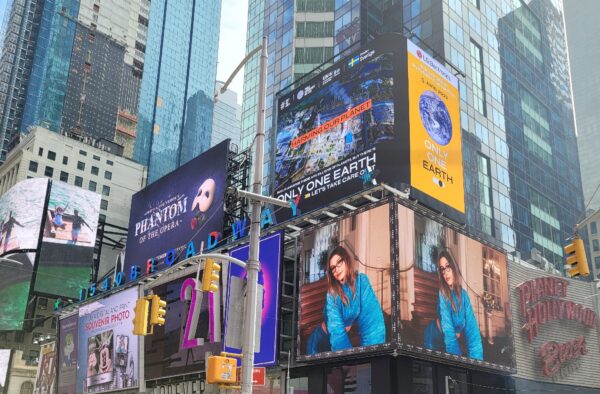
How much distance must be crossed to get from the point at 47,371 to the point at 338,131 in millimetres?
39228

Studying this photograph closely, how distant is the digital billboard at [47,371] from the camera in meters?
61.2

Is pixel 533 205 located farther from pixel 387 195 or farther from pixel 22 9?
pixel 22 9

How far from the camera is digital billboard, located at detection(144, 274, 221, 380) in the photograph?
41.5 m

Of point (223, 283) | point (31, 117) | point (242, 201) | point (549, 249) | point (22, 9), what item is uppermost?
point (22, 9)

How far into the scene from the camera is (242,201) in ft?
158

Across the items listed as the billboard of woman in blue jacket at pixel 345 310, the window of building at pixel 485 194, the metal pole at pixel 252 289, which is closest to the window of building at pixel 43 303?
the window of building at pixel 485 194

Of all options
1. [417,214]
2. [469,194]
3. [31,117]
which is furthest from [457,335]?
[31,117]

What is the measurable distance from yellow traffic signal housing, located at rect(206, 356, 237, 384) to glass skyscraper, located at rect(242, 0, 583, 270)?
169 feet

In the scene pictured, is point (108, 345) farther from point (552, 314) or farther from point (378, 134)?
point (552, 314)

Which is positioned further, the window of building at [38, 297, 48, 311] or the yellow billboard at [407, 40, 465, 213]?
the window of building at [38, 297, 48, 311]

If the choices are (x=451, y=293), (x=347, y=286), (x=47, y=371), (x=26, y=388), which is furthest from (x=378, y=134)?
(x=26, y=388)

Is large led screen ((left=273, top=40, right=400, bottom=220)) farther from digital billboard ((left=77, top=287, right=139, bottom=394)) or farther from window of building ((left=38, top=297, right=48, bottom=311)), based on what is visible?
window of building ((left=38, top=297, right=48, bottom=311))

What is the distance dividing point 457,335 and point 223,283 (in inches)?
548

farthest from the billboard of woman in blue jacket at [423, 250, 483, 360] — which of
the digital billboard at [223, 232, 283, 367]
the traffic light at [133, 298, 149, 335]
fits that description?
the traffic light at [133, 298, 149, 335]
